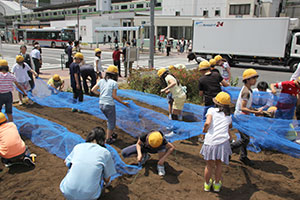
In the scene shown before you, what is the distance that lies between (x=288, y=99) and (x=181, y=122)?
2218mm

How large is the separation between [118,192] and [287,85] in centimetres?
385

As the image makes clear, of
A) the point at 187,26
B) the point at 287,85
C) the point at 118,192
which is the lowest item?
the point at 118,192

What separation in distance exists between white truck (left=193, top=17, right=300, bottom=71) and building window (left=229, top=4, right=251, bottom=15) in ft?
68.6

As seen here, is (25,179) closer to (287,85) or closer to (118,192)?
(118,192)

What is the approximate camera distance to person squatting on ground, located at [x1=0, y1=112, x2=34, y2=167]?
145 inches

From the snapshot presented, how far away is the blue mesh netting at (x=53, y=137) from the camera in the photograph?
3814mm

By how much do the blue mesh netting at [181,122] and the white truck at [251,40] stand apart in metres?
11.4

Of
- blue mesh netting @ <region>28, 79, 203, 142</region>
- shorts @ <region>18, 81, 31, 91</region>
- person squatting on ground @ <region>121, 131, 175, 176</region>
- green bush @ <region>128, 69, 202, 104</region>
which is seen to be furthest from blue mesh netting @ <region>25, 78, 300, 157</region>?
green bush @ <region>128, 69, 202, 104</region>

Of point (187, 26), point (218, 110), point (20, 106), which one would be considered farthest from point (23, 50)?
point (187, 26)

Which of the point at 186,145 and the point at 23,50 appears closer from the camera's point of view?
the point at 186,145

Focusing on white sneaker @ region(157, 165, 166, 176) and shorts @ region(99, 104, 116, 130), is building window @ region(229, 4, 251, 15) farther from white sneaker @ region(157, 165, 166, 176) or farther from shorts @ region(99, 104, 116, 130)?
white sneaker @ region(157, 165, 166, 176)

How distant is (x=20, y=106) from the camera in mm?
7242

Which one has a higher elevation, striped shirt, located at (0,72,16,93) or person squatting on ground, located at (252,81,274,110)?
striped shirt, located at (0,72,16,93)

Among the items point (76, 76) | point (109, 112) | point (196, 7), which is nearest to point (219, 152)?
point (109, 112)
